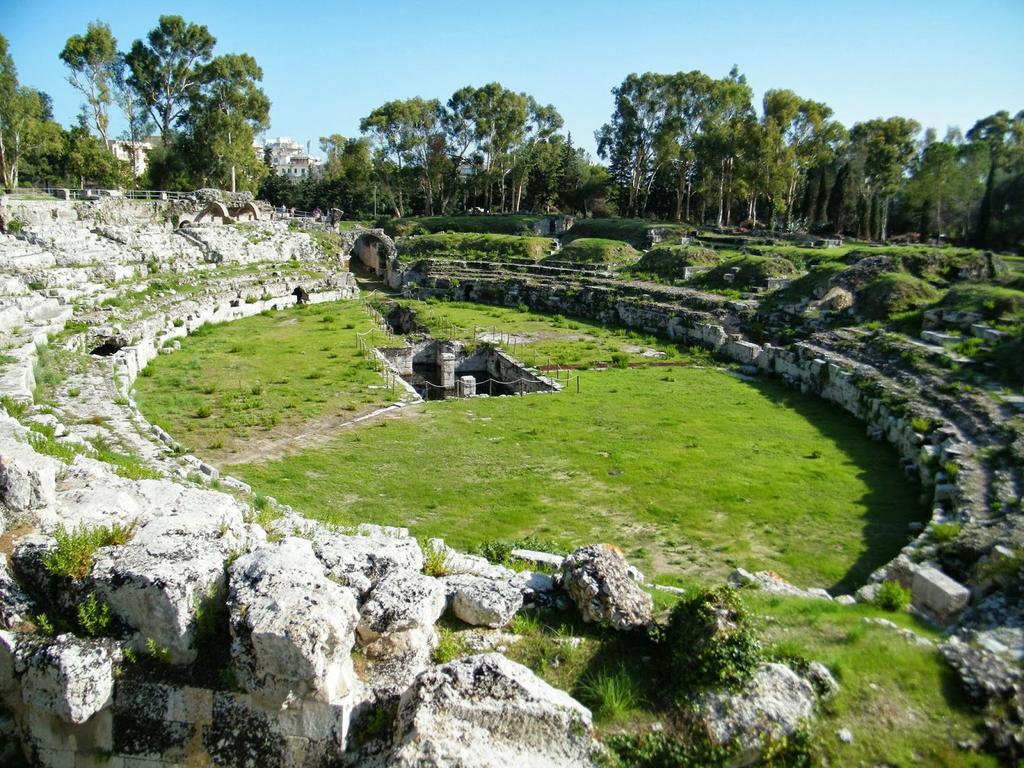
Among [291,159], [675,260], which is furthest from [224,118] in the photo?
[291,159]

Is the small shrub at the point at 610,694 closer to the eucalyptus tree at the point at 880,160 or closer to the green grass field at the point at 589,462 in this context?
the green grass field at the point at 589,462

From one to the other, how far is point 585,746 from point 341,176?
69.5m

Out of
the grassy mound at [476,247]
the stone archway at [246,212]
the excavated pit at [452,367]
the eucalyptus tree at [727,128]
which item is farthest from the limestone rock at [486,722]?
the eucalyptus tree at [727,128]

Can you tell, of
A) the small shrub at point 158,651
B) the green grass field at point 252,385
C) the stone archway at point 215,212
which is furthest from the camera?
the stone archway at point 215,212

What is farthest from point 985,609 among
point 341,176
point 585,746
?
point 341,176

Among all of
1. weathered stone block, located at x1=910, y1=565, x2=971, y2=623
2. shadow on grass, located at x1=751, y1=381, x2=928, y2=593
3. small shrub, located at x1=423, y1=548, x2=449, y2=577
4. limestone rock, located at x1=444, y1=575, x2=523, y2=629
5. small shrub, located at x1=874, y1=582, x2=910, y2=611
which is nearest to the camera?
limestone rock, located at x1=444, y1=575, x2=523, y2=629

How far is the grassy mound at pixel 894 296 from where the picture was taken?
2250 cm

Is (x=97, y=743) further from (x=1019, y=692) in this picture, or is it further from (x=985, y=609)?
(x=985, y=609)

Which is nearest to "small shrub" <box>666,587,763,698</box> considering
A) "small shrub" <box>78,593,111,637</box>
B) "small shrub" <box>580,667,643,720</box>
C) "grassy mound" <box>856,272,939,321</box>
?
"small shrub" <box>580,667,643,720</box>

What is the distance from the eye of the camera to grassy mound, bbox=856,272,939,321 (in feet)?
73.8

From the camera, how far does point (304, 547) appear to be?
17.9ft

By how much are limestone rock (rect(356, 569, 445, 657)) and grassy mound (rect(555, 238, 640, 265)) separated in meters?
35.4

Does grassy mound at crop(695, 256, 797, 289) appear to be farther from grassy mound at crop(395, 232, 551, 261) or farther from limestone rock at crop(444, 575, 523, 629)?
limestone rock at crop(444, 575, 523, 629)

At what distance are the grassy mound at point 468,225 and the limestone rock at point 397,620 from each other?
47.8m
